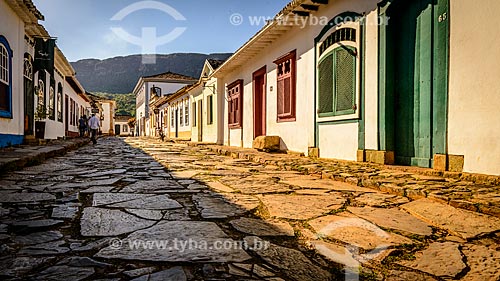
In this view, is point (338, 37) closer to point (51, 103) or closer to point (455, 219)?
point (455, 219)

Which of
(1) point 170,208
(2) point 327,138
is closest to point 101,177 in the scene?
(1) point 170,208

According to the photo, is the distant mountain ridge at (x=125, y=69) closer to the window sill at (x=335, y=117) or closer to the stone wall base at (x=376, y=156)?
the window sill at (x=335, y=117)

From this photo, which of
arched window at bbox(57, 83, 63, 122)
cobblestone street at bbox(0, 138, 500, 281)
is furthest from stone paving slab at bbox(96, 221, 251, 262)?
arched window at bbox(57, 83, 63, 122)

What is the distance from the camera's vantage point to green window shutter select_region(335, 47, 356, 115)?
6.57 meters

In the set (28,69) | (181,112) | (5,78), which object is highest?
(28,69)

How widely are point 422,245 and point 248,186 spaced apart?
2315mm

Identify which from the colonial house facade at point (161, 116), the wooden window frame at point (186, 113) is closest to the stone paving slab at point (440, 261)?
the wooden window frame at point (186, 113)

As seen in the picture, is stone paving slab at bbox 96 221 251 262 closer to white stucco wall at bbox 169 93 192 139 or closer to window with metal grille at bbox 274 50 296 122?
window with metal grille at bbox 274 50 296 122

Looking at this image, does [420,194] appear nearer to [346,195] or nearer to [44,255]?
[346,195]

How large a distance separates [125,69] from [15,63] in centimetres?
10419

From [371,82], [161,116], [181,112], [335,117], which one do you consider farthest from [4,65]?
[161,116]

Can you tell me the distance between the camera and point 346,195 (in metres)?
3.67

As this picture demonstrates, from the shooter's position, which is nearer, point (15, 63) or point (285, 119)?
point (15, 63)

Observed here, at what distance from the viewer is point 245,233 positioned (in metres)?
2.36
